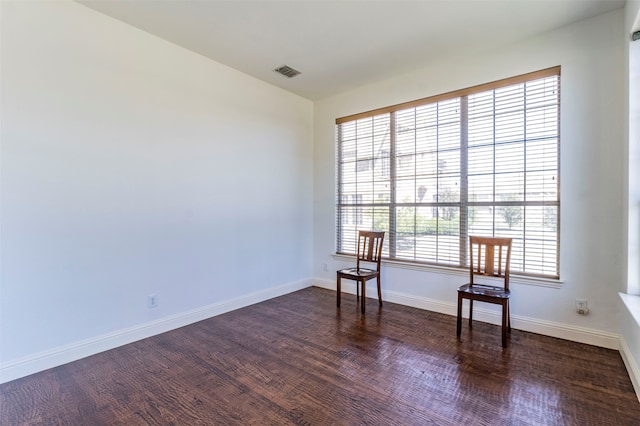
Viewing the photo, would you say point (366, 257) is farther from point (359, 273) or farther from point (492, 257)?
point (492, 257)

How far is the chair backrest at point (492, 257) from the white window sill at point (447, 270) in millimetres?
214

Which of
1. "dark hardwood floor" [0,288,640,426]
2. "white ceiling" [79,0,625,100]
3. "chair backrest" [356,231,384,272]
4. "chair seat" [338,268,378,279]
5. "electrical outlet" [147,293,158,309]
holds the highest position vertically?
"white ceiling" [79,0,625,100]

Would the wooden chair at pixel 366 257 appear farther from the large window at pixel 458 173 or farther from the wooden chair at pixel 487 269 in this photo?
the wooden chair at pixel 487 269

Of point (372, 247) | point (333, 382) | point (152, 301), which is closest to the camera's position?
point (333, 382)

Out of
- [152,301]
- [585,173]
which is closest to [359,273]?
[152,301]

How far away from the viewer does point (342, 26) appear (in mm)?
2736

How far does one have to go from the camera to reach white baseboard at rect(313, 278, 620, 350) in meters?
2.58

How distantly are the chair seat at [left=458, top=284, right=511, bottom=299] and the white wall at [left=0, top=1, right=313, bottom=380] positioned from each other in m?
2.46

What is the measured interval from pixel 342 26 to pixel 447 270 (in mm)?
2777

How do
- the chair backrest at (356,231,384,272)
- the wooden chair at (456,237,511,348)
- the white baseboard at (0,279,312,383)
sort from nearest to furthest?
1. the white baseboard at (0,279,312,383)
2. the wooden chair at (456,237,511,348)
3. the chair backrest at (356,231,384,272)

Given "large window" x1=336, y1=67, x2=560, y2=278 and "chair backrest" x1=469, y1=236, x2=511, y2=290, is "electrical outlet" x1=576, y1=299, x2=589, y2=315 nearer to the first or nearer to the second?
"large window" x1=336, y1=67, x2=560, y2=278

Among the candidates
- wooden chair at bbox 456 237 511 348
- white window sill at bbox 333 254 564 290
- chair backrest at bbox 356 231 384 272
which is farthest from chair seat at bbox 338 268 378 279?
wooden chair at bbox 456 237 511 348

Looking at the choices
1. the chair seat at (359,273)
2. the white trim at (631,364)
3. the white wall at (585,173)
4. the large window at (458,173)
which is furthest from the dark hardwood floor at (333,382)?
the large window at (458,173)

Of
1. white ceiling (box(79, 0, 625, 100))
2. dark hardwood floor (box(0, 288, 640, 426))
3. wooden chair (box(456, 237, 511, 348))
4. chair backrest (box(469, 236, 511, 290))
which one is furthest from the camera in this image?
chair backrest (box(469, 236, 511, 290))
